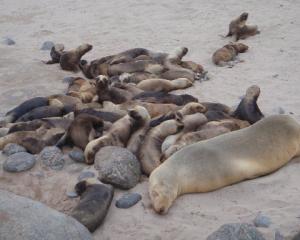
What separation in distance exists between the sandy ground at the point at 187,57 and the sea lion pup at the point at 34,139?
1.37 ft

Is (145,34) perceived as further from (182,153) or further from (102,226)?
(102,226)

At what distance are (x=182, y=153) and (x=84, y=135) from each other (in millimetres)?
1285

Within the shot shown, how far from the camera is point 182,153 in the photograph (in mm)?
4852

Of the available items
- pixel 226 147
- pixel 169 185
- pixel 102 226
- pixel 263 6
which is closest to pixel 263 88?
pixel 226 147

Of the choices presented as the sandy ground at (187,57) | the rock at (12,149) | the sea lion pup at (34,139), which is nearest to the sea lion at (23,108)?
the sandy ground at (187,57)

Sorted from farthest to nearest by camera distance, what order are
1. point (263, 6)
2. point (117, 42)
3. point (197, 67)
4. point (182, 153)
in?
point (263, 6)
point (117, 42)
point (197, 67)
point (182, 153)

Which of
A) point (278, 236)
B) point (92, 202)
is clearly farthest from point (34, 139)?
point (278, 236)

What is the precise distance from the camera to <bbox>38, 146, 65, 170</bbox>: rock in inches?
209

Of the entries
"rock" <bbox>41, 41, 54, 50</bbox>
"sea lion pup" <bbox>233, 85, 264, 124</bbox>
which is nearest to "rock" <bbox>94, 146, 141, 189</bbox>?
"sea lion pup" <bbox>233, 85, 264, 124</bbox>

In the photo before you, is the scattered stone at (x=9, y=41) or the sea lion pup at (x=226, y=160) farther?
the scattered stone at (x=9, y=41)

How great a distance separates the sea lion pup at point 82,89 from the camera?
718 cm

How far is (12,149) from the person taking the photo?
5.55m

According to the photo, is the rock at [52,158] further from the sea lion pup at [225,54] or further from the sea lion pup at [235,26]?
the sea lion pup at [235,26]

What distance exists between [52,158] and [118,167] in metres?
0.84
